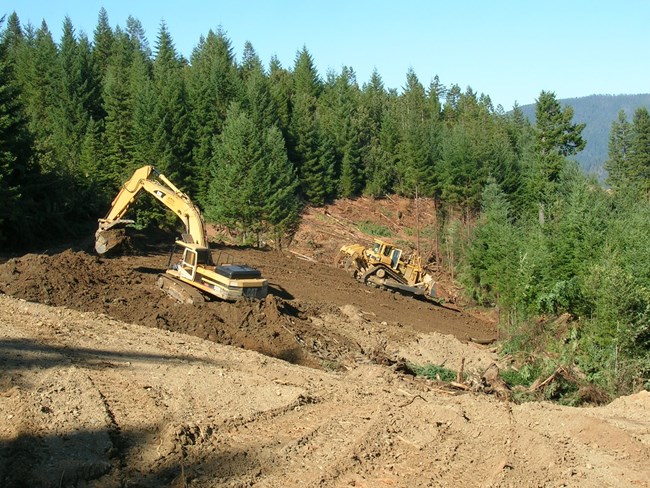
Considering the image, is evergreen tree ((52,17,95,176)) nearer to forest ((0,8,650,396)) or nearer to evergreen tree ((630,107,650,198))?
forest ((0,8,650,396))

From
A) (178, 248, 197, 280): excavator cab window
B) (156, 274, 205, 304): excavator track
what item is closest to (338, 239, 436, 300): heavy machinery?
(178, 248, 197, 280): excavator cab window

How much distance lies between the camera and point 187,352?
48.2ft

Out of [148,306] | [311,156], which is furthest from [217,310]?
[311,156]

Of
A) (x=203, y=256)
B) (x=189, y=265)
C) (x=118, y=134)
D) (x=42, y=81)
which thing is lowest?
(x=189, y=265)

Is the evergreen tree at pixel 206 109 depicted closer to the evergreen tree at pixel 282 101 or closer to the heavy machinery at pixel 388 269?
the evergreen tree at pixel 282 101

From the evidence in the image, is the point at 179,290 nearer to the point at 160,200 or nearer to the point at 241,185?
the point at 160,200

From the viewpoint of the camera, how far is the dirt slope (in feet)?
28.4

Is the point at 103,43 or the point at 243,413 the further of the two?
the point at 103,43

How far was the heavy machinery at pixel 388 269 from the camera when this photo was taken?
101ft

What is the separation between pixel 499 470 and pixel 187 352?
25.2 feet

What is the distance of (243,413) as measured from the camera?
10.8 m

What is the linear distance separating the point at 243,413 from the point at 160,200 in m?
12.0

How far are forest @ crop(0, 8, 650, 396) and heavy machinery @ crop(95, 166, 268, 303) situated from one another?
285 inches

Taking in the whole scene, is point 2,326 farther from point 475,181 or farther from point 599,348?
point 475,181
